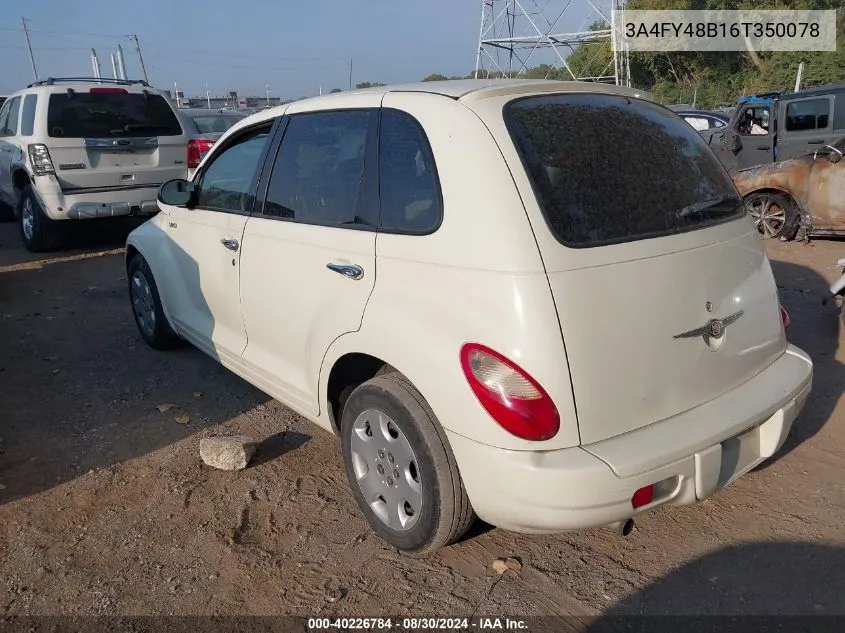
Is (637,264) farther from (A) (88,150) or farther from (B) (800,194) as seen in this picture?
(A) (88,150)

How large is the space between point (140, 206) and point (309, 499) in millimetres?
6133

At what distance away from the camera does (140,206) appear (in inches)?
317

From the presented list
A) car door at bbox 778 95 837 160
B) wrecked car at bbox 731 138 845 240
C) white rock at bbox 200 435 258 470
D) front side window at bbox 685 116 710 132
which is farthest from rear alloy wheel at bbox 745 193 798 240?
Answer: front side window at bbox 685 116 710 132

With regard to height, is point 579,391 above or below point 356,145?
below

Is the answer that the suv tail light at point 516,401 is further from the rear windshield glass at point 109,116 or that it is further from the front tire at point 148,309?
the rear windshield glass at point 109,116

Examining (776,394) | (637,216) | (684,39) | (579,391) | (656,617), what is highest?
(684,39)

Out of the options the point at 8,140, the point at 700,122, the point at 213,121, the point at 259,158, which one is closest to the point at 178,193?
the point at 259,158

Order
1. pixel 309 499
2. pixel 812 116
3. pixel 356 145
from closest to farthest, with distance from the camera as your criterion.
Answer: pixel 356 145 < pixel 309 499 < pixel 812 116

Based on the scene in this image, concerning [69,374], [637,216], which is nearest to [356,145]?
[637,216]

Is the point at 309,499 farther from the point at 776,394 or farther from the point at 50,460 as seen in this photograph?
the point at 776,394

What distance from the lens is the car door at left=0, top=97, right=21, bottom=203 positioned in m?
8.37

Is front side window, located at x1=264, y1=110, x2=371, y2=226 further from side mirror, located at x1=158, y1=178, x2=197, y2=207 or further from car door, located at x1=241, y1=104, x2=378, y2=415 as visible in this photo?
side mirror, located at x1=158, y1=178, x2=197, y2=207

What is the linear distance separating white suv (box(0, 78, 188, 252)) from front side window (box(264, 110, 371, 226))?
5465mm

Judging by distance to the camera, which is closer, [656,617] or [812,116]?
[656,617]
